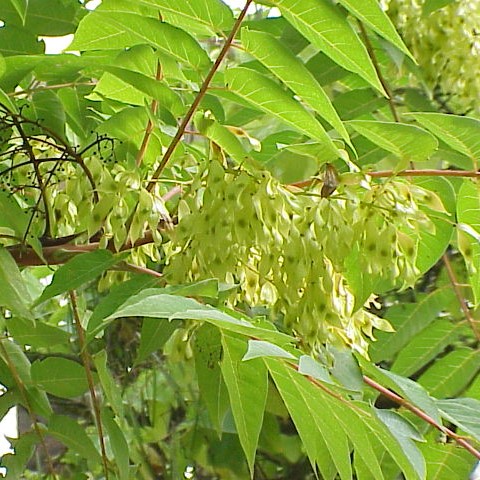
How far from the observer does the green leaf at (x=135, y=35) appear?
688mm

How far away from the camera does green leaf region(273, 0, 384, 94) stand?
2.05 feet

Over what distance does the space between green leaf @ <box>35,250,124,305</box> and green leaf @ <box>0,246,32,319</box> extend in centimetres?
2

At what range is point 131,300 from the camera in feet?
1.96

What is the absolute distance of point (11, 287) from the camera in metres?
0.71

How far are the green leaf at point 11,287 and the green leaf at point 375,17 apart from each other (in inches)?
13.4

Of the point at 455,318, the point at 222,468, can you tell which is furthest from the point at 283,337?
the point at 222,468

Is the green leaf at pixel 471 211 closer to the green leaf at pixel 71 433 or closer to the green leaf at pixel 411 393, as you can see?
the green leaf at pixel 411 393

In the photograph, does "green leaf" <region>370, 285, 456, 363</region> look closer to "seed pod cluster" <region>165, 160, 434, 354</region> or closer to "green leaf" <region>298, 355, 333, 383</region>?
"seed pod cluster" <region>165, 160, 434, 354</region>

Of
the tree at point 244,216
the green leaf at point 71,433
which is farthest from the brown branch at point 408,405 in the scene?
the green leaf at point 71,433

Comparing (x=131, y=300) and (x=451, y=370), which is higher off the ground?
(x=131, y=300)

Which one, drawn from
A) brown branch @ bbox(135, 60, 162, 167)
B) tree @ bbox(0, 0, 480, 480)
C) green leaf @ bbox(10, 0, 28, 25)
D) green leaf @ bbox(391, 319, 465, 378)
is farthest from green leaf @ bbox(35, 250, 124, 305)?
green leaf @ bbox(391, 319, 465, 378)

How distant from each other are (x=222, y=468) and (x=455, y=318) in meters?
0.54

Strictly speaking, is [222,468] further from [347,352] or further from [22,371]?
[347,352]

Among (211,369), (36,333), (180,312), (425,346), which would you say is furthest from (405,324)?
(180,312)
